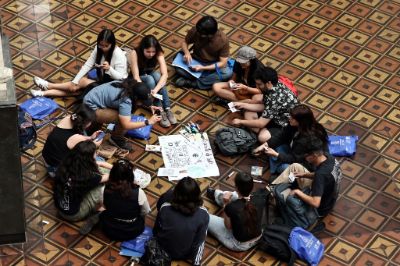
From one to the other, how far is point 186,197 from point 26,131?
221 centimetres

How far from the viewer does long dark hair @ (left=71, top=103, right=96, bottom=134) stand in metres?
9.62

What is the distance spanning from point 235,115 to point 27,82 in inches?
94.5

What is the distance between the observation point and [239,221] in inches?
360

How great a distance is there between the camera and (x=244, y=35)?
12.1 m

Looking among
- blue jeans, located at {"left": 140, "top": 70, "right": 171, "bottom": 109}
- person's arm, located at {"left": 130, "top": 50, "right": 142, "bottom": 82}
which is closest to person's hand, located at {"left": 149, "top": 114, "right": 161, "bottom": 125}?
blue jeans, located at {"left": 140, "top": 70, "right": 171, "bottom": 109}

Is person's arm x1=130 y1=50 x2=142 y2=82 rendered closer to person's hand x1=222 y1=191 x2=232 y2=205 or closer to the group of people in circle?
the group of people in circle

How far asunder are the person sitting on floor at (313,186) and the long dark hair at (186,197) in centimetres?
106

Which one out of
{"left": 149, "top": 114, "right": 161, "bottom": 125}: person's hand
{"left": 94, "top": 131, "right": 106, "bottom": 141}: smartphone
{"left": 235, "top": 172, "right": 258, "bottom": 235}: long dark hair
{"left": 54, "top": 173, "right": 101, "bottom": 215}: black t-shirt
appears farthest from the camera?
{"left": 149, "top": 114, "right": 161, "bottom": 125}: person's hand

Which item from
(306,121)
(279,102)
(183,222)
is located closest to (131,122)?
(279,102)

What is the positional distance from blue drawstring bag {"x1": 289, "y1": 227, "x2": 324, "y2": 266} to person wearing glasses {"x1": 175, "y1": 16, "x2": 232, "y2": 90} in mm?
2523

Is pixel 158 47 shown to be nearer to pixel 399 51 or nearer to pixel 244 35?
pixel 244 35

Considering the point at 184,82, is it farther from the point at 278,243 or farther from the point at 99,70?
the point at 278,243

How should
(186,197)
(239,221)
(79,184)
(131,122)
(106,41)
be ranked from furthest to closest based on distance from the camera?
1. (106,41)
2. (131,122)
3. (79,184)
4. (239,221)
5. (186,197)

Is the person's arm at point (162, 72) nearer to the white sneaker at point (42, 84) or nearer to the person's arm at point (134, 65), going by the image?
the person's arm at point (134, 65)
